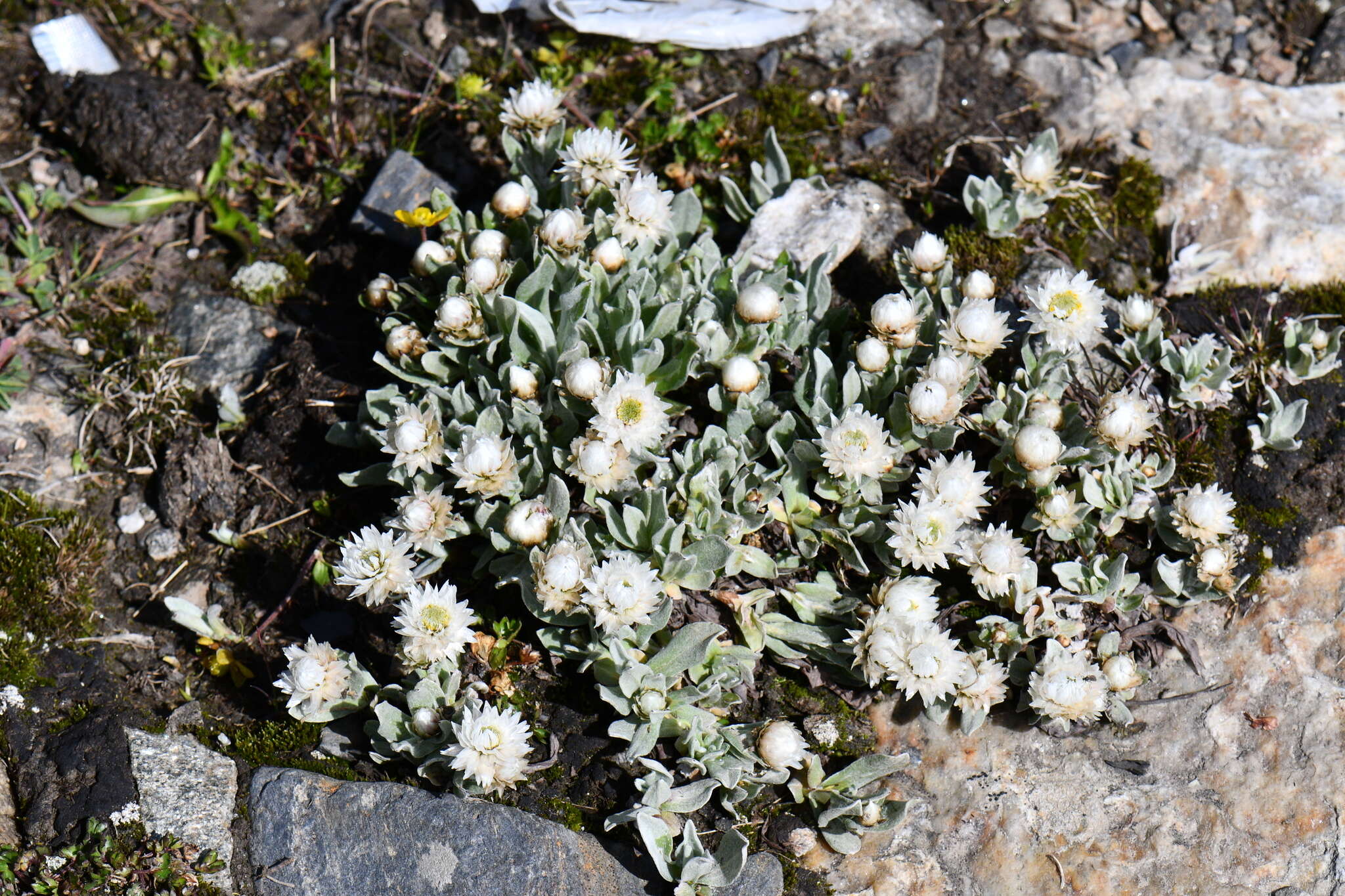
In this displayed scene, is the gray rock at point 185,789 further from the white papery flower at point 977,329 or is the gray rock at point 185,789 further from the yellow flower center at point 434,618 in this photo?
the white papery flower at point 977,329

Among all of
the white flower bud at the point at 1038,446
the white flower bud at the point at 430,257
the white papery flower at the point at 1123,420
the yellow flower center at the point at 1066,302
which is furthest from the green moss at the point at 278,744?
the yellow flower center at the point at 1066,302

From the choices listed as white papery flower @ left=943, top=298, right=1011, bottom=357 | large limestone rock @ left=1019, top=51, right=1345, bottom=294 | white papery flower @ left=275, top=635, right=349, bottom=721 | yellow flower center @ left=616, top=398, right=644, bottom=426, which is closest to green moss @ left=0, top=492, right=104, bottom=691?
white papery flower @ left=275, top=635, right=349, bottom=721

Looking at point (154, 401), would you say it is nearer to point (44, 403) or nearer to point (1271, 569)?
point (44, 403)

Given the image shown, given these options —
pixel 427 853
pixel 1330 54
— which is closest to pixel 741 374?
pixel 427 853

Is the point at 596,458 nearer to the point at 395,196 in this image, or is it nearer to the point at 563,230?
the point at 563,230

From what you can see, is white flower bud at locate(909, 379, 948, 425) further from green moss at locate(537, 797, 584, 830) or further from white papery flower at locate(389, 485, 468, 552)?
green moss at locate(537, 797, 584, 830)

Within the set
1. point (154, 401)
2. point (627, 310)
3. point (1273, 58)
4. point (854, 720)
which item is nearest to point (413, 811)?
point (854, 720)

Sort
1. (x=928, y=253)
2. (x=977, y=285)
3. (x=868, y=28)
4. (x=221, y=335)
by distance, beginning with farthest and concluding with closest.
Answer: (x=868, y=28), (x=221, y=335), (x=928, y=253), (x=977, y=285)
